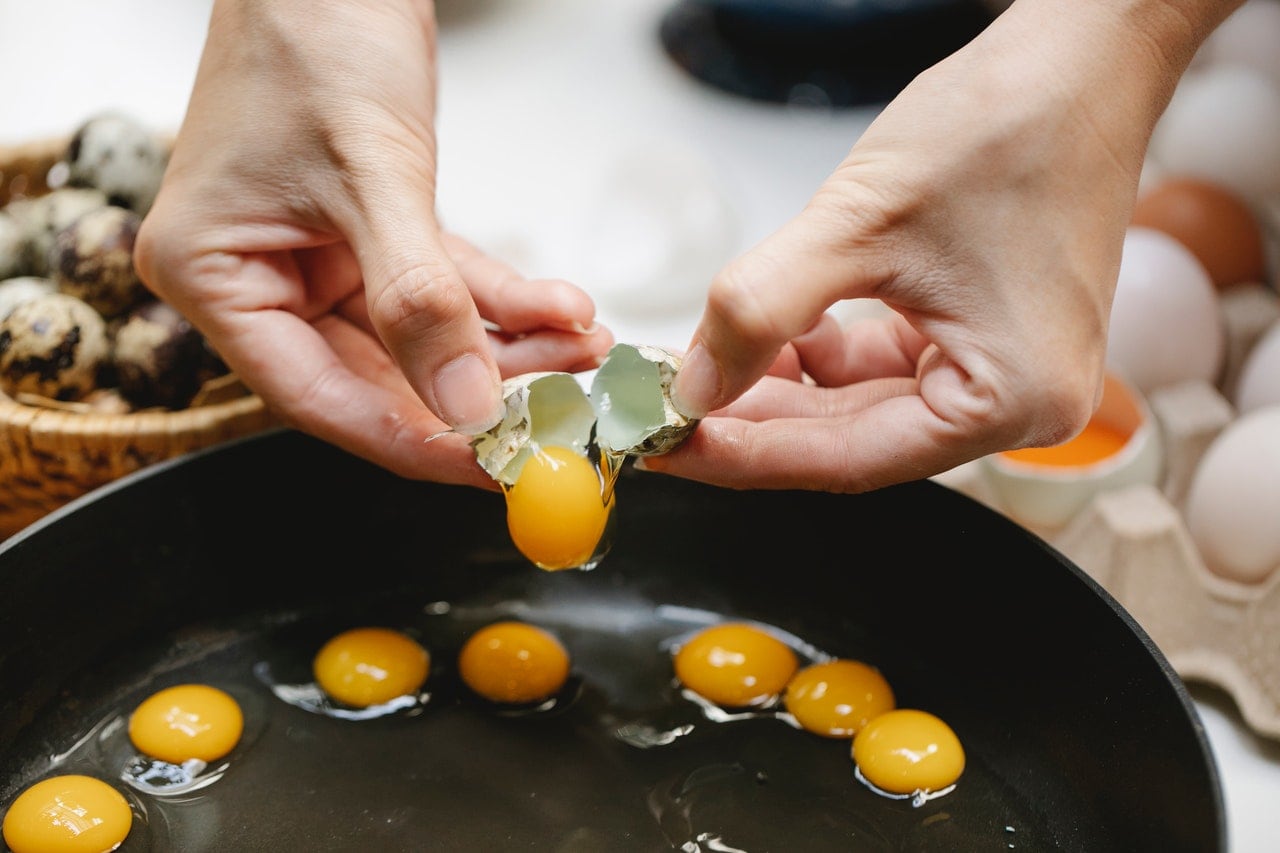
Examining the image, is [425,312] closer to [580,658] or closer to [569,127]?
[580,658]

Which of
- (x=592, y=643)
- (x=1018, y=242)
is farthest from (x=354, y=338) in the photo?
(x=1018, y=242)

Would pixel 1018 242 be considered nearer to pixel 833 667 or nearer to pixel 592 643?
pixel 833 667

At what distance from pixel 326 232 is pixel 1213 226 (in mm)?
1432

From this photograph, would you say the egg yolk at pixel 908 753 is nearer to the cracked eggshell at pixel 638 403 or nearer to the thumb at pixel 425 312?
the cracked eggshell at pixel 638 403

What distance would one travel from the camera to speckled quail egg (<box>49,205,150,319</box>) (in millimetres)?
1482

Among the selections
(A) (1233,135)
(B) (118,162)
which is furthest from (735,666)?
(A) (1233,135)

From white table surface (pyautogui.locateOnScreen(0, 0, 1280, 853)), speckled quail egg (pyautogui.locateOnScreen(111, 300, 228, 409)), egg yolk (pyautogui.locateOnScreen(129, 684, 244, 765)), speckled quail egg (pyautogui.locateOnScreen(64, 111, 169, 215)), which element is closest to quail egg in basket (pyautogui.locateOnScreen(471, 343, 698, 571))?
egg yolk (pyautogui.locateOnScreen(129, 684, 244, 765))

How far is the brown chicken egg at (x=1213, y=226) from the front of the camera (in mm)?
1821

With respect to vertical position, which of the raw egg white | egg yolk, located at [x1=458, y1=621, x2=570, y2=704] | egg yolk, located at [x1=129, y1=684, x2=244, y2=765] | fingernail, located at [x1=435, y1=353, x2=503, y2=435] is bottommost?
egg yolk, located at [x1=458, y1=621, x2=570, y2=704]

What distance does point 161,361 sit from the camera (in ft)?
4.67

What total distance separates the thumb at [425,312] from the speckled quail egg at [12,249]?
2.73 ft

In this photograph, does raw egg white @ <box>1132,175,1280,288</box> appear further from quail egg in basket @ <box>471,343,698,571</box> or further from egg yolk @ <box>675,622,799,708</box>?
quail egg in basket @ <box>471,343,698,571</box>

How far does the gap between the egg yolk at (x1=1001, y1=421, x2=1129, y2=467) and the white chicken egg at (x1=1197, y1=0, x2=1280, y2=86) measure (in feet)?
2.87

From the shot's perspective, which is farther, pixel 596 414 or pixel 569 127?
pixel 569 127
